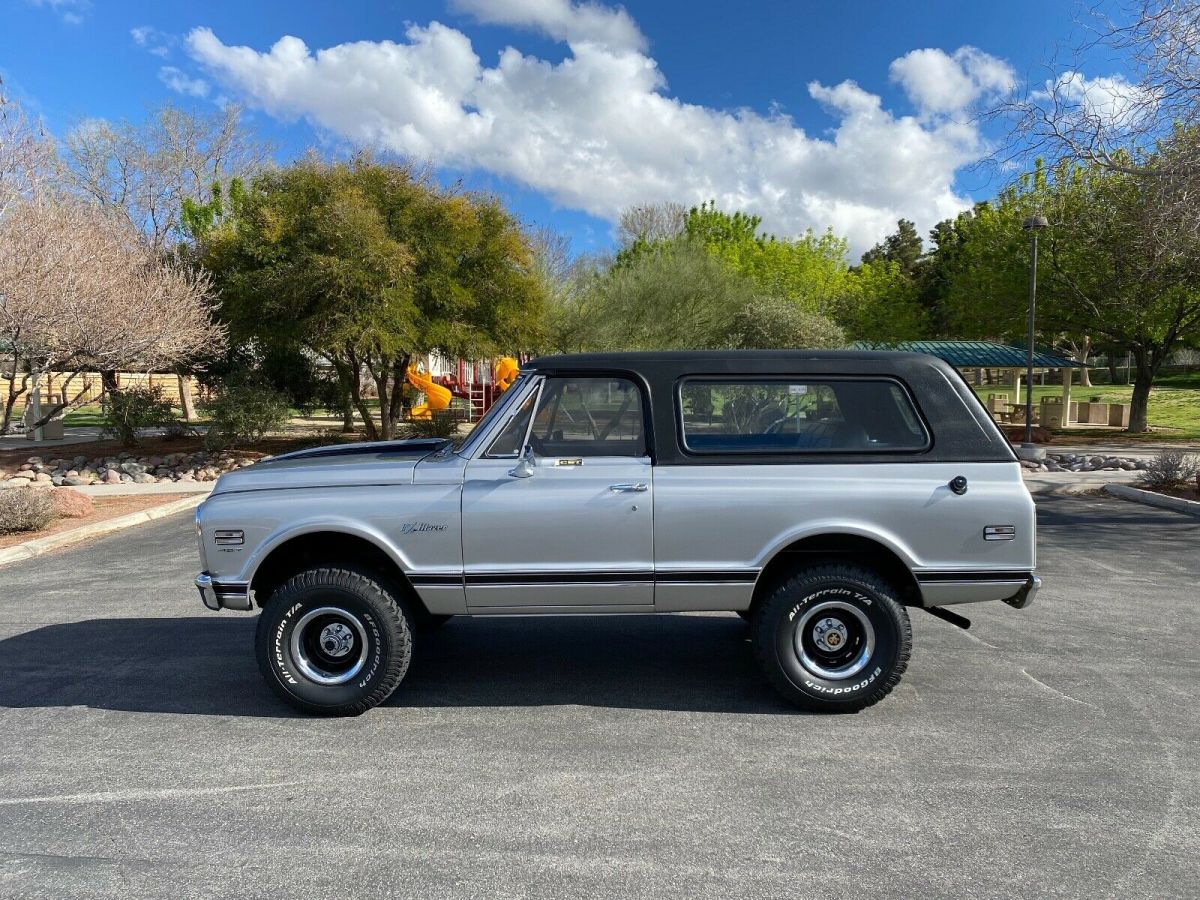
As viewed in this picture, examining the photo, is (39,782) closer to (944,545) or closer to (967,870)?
(967,870)

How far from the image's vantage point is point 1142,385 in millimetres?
26328

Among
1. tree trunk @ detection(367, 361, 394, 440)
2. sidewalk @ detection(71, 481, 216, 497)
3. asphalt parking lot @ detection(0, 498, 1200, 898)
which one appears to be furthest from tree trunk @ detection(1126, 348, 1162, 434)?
sidewalk @ detection(71, 481, 216, 497)

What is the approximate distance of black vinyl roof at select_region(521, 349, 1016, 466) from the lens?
15.3 feet

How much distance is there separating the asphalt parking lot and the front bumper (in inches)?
24.4

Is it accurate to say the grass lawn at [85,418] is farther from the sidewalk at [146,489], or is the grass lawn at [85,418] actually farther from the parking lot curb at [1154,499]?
the parking lot curb at [1154,499]

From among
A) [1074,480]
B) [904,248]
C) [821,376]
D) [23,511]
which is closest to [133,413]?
[23,511]

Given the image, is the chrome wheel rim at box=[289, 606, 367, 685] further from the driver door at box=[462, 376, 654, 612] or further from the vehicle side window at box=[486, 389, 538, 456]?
the vehicle side window at box=[486, 389, 538, 456]

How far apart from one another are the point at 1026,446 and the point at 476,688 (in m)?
16.8

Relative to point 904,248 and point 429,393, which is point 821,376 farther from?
point 904,248

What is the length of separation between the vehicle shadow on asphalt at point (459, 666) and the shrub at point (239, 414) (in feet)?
41.5

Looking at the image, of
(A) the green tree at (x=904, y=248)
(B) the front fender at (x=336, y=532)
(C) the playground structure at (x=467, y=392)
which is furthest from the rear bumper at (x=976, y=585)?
(A) the green tree at (x=904, y=248)

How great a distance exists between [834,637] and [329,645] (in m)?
2.75

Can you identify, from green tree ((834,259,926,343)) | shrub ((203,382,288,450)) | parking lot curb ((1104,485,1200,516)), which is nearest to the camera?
parking lot curb ((1104,485,1200,516))

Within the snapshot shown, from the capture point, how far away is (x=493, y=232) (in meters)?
20.1
